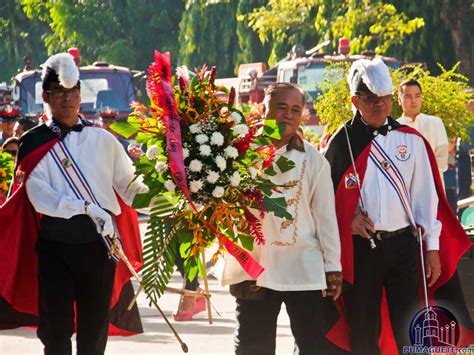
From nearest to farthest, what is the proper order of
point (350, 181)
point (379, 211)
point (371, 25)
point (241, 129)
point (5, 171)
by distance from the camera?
point (241, 129) → point (379, 211) → point (350, 181) → point (5, 171) → point (371, 25)

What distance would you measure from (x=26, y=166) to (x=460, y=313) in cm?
267

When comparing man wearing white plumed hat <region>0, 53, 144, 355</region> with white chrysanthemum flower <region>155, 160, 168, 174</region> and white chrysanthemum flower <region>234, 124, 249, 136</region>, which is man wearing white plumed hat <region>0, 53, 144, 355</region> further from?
white chrysanthemum flower <region>234, 124, 249, 136</region>

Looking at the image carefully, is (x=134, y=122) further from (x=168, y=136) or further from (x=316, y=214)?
(x=316, y=214)

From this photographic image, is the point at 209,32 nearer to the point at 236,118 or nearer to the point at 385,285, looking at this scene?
the point at 385,285

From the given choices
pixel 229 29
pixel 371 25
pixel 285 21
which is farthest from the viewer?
pixel 229 29

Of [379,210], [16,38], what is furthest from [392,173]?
[16,38]

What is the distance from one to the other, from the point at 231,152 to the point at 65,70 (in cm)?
102

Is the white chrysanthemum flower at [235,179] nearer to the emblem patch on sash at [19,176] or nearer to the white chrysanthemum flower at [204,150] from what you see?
the white chrysanthemum flower at [204,150]

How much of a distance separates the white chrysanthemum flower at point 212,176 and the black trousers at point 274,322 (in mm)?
670

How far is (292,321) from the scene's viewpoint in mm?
7238

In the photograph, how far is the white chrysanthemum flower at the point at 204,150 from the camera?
6.98 meters

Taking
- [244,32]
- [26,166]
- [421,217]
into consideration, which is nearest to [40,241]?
[26,166]

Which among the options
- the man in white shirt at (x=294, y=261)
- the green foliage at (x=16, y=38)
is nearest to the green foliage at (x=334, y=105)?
the man in white shirt at (x=294, y=261)

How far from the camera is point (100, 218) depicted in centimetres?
721
